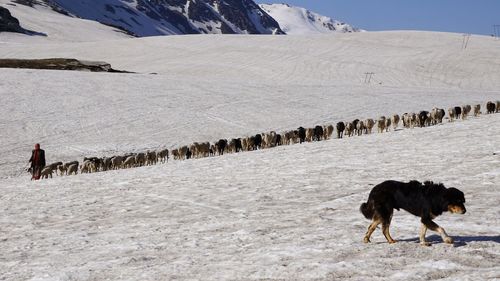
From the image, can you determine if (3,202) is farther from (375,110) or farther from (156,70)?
(156,70)

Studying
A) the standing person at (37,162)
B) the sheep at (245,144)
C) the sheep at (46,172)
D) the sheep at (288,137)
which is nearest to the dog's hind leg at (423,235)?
the standing person at (37,162)

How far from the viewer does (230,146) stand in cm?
2527

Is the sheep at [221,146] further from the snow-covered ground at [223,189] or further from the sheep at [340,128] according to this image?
the sheep at [340,128]

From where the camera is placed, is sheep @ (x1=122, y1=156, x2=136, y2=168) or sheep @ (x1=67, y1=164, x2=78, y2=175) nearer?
sheep @ (x1=67, y1=164, x2=78, y2=175)

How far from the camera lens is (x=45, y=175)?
70.8ft

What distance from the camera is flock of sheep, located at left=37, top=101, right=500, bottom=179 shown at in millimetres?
22469

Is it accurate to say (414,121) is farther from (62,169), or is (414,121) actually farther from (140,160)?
(62,169)

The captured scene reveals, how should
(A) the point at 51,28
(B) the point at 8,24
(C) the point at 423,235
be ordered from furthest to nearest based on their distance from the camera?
(A) the point at 51,28 < (B) the point at 8,24 < (C) the point at 423,235

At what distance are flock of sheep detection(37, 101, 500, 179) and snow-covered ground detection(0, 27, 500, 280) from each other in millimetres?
2299

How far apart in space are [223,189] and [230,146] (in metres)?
11.4

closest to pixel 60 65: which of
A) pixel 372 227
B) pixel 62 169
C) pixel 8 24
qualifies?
pixel 62 169

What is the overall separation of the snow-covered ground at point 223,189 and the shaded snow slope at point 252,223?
36 mm

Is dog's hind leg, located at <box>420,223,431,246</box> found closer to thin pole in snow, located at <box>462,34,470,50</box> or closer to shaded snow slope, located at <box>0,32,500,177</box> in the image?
shaded snow slope, located at <box>0,32,500,177</box>

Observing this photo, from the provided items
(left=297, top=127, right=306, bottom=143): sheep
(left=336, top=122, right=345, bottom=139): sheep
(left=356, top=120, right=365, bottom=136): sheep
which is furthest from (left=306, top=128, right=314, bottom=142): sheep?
(left=356, top=120, right=365, bottom=136): sheep
